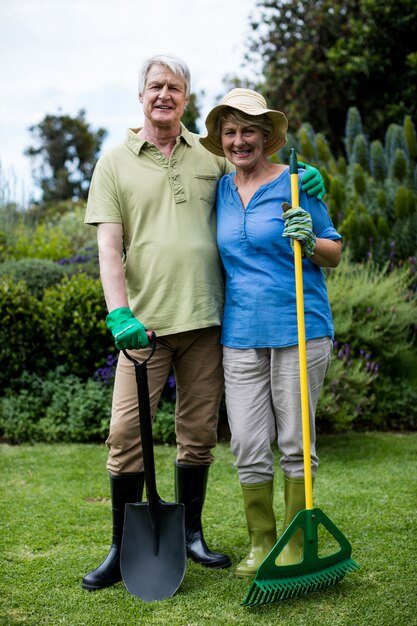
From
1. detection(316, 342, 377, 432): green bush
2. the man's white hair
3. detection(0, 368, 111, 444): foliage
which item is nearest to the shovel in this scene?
the man's white hair

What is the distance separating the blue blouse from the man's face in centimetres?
47

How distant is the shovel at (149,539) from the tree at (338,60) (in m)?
8.87

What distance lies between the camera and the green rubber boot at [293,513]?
3031 millimetres

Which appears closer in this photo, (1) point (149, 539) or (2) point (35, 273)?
(1) point (149, 539)

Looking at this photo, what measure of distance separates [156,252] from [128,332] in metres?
0.41

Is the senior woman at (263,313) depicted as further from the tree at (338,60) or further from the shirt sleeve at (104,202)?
the tree at (338,60)

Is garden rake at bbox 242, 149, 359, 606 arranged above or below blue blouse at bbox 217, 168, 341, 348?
below

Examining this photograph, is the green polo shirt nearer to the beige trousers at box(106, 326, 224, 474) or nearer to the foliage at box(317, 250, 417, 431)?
the beige trousers at box(106, 326, 224, 474)

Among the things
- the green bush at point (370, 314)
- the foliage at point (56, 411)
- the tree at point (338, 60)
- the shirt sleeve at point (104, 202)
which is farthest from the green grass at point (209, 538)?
the tree at point (338, 60)

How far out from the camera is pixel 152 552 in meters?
3.07

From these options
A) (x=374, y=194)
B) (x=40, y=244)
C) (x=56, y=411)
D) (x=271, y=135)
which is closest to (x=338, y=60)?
(x=374, y=194)

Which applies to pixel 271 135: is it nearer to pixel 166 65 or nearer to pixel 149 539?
pixel 166 65

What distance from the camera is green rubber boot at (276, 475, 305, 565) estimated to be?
3031mm

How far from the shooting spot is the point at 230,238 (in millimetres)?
3074
